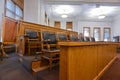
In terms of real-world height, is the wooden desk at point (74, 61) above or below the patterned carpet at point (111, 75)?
above

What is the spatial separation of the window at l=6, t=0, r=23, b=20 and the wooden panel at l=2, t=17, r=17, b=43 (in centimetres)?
41

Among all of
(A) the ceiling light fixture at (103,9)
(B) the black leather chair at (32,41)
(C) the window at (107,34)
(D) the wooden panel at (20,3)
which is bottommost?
(B) the black leather chair at (32,41)

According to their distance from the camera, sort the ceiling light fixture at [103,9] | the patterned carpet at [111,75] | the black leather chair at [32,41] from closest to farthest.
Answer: the patterned carpet at [111,75] < the black leather chair at [32,41] < the ceiling light fixture at [103,9]

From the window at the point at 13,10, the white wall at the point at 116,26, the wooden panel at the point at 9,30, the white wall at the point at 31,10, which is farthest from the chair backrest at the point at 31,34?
the white wall at the point at 116,26

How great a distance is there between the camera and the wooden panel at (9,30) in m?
4.56

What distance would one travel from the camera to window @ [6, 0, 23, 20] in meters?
5.11

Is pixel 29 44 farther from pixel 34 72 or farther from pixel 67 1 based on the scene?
pixel 67 1

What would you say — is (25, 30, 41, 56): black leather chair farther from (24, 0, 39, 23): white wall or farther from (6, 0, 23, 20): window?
(24, 0, 39, 23): white wall

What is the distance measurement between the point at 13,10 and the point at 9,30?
1223 millimetres

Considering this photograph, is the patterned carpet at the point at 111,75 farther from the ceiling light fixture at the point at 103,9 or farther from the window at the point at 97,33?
the window at the point at 97,33

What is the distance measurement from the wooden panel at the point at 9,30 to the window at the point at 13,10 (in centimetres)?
41

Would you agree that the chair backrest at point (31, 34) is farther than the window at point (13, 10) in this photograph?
No

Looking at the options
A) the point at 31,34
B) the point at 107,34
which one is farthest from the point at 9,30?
the point at 107,34

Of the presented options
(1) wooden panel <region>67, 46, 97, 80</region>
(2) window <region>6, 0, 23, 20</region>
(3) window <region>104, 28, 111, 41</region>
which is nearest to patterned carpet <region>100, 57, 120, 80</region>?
(1) wooden panel <region>67, 46, 97, 80</region>
